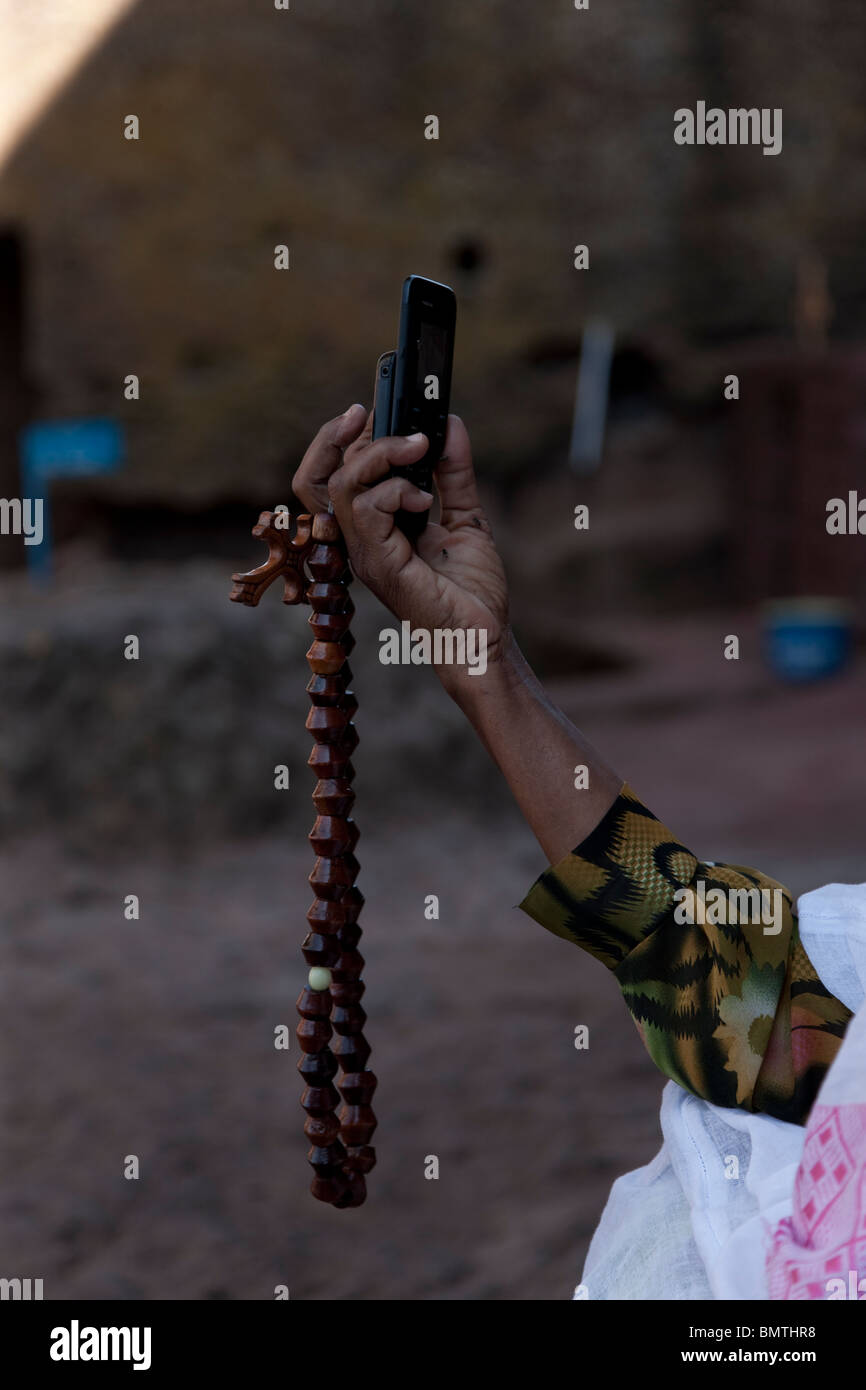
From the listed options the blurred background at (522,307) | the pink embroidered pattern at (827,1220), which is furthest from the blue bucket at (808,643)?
the pink embroidered pattern at (827,1220)

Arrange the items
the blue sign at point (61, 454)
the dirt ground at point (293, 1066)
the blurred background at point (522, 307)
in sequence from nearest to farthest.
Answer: the dirt ground at point (293, 1066) → the blue sign at point (61, 454) → the blurred background at point (522, 307)

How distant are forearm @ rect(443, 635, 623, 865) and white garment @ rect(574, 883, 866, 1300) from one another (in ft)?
0.72

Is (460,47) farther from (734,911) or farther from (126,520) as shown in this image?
(734,911)

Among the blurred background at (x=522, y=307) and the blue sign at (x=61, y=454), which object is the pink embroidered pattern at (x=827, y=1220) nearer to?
the blurred background at (x=522, y=307)

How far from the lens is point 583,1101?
10.6 ft

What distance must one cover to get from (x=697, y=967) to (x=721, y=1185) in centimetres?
16

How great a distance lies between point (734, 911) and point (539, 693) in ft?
0.76

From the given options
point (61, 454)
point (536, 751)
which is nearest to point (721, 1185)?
point (536, 751)

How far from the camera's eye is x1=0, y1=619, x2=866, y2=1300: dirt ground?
8.50ft

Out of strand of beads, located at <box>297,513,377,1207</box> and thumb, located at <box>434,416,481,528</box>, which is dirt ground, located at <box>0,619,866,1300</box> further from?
thumb, located at <box>434,416,481,528</box>

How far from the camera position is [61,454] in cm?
996

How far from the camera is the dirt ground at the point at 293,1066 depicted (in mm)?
2590

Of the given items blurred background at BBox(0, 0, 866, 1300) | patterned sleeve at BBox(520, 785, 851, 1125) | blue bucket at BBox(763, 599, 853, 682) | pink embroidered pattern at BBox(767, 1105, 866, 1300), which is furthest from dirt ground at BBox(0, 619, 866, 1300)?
blue bucket at BBox(763, 599, 853, 682)

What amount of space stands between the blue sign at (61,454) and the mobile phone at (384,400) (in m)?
8.84
